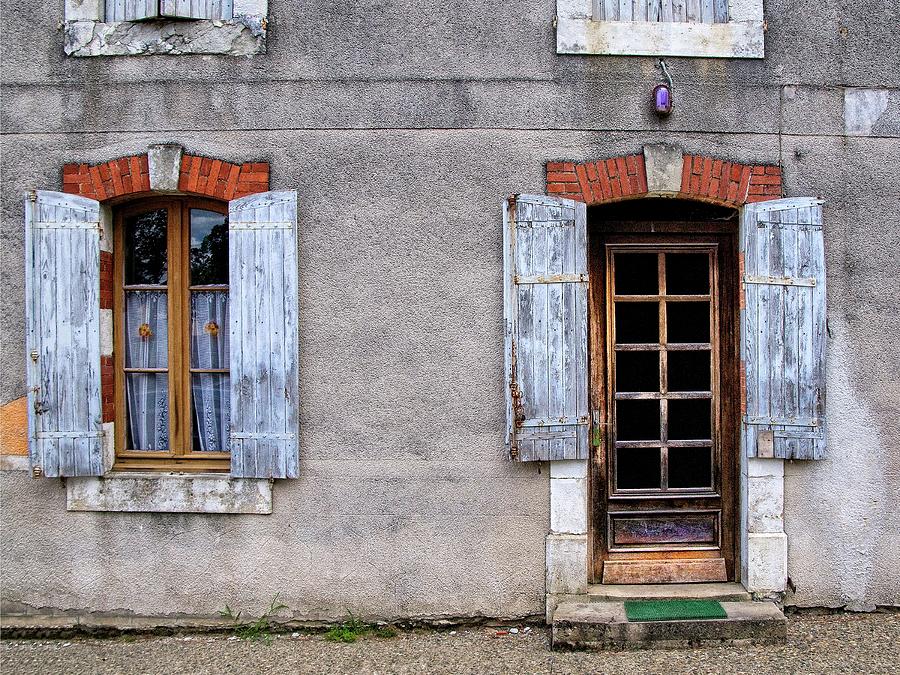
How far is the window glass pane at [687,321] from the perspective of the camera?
4094mm

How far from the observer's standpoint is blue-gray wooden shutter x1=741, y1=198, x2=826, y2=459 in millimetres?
3857

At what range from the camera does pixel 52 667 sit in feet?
11.6

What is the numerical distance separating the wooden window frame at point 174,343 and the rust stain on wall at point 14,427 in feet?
1.67

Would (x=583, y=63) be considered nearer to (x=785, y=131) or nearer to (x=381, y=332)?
(x=785, y=131)

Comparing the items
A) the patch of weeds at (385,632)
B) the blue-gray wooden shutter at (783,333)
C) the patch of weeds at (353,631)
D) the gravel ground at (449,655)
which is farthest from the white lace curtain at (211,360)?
the blue-gray wooden shutter at (783,333)

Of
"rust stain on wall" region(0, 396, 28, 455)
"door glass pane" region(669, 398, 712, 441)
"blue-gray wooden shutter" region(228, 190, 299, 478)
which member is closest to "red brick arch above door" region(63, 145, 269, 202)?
"blue-gray wooden shutter" region(228, 190, 299, 478)

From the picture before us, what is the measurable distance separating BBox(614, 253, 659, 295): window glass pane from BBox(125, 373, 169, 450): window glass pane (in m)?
2.87

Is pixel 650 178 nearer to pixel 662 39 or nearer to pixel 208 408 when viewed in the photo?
pixel 662 39

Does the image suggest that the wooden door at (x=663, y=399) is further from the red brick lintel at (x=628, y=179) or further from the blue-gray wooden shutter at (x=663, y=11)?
the blue-gray wooden shutter at (x=663, y=11)

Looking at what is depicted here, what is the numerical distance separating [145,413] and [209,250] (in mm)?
1075

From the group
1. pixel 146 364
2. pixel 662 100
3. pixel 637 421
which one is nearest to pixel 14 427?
pixel 146 364

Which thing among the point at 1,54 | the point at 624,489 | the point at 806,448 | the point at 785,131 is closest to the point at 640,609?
the point at 624,489

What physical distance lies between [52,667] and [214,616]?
0.83 metres

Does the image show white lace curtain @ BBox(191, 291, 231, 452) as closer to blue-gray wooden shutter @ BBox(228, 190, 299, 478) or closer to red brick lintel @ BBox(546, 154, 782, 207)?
blue-gray wooden shutter @ BBox(228, 190, 299, 478)
